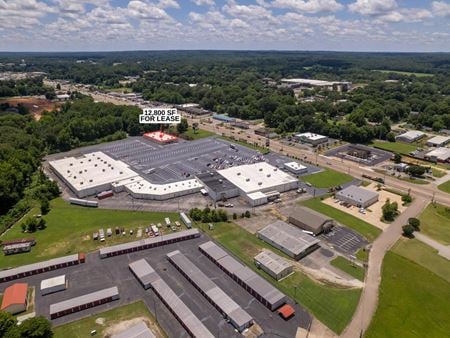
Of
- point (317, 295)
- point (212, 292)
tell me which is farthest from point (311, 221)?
point (212, 292)

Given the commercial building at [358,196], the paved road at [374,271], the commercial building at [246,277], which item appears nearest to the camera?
the paved road at [374,271]

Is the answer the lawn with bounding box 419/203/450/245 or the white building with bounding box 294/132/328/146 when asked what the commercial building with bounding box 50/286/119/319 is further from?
the white building with bounding box 294/132/328/146

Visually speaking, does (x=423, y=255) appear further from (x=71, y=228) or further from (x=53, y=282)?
(x=71, y=228)

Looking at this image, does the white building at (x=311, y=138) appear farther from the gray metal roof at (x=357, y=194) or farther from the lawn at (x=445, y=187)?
the lawn at (x=445, y=187)


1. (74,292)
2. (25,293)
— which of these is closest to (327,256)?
(74,292)

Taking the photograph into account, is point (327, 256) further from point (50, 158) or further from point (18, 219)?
point (50, 158)

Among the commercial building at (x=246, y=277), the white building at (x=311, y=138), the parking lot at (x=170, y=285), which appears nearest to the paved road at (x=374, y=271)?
the parking lot at (x=170, y=285)
